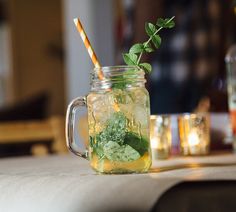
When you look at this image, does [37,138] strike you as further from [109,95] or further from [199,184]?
[199,184]

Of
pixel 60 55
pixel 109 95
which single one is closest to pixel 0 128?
pixel 109 95

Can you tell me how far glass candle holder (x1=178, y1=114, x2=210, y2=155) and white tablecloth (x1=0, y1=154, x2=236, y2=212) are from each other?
21 centimetres

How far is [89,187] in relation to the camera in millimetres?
939

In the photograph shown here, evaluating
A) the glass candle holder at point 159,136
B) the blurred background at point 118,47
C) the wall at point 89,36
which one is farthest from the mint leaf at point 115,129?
the wall at point 89,36

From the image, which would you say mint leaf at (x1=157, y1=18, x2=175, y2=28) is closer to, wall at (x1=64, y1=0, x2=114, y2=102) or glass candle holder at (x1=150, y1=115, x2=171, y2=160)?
glass candle holder at (x1=150, y1=115, x2=171, y2=160)

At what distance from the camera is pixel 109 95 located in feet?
3.63

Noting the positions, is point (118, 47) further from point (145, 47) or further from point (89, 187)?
point (89, 187)

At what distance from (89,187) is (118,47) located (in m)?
3.27

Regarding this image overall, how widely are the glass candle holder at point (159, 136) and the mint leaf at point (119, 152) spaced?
0.29 m

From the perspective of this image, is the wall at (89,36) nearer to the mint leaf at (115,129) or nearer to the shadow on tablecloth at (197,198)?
the mint leaf at (115,129)

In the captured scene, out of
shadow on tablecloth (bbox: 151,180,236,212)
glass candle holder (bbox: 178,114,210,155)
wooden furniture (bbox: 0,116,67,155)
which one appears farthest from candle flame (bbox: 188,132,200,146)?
wooden furniture (bbox: 0,116,67,155)

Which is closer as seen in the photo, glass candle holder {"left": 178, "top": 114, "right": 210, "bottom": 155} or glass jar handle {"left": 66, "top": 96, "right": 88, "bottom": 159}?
glass jar handle {"left": 66, "top": 96, "right": 88, "bottom": 159}

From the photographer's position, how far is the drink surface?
107 cm

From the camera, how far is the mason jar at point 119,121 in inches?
42.2
